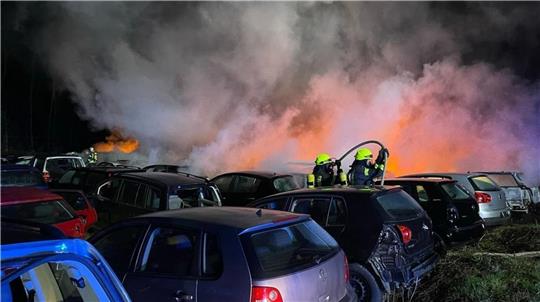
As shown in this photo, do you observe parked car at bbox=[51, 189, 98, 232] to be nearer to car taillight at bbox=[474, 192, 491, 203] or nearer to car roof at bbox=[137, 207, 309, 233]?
car roof at bbox=[137, 207, 309, 233]

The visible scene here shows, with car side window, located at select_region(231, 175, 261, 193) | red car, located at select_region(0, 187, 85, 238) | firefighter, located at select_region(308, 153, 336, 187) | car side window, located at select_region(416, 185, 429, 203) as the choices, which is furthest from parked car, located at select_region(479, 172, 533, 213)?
red car, located at select_region(0, 187, 85, 238)

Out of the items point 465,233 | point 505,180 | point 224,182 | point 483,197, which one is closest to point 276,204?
point 465,233

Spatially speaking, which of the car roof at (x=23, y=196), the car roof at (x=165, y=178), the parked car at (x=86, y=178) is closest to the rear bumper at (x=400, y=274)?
the car roof at (x=165, y=178)

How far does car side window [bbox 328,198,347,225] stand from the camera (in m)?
5.76

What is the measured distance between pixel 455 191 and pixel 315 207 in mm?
3423

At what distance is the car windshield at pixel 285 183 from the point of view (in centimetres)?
1022

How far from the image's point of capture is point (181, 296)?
145 inches

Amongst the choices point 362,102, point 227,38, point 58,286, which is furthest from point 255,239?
point 227,38

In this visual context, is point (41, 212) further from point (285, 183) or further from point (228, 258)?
point (285, 183)

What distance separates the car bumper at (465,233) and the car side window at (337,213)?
2.56m

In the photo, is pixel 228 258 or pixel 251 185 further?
pixel 251 185

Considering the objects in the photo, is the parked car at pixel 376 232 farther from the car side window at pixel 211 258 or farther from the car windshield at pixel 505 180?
→ the car windshield at pixel 505 180

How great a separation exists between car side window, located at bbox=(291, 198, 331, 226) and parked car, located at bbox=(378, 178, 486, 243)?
2.57 meters

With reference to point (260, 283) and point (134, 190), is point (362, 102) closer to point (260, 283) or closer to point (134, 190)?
point (134, 190)
